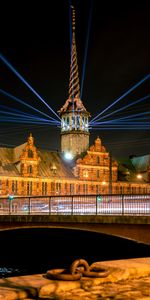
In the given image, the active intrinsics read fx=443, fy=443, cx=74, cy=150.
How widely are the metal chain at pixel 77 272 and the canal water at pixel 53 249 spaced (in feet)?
62.7

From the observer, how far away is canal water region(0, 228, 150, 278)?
102 ft

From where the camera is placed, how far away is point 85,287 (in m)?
8.52

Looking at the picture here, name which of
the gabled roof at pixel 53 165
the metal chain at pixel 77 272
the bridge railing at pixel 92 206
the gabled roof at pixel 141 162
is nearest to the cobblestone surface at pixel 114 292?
the metal chain at pixel 77 272

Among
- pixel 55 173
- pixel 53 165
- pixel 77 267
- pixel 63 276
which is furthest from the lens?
pixel 55 173

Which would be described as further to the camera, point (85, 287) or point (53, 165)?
point (53, 165)

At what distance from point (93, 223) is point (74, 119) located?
82.6m

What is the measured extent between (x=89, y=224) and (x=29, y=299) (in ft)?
54.8

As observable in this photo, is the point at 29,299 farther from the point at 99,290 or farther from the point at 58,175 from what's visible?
the point at 58,175

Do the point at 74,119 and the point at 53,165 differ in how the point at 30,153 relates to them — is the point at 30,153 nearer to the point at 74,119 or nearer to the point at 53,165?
the point at 53,165

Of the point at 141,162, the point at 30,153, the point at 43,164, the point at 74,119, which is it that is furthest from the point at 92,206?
the point at 141,162

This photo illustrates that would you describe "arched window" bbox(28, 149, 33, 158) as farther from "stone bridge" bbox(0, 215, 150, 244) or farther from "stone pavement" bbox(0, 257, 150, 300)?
"stone pavement" bbox(0, 257, 150, 300)

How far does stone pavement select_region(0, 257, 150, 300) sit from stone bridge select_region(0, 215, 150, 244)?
36.7 feet

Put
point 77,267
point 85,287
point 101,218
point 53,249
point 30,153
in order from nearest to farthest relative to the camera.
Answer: point 85,287 < point 77,267 < point 101,218 < point 53,249 < point 30,153

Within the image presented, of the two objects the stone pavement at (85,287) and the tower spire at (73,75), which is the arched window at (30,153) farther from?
the stone pavement at (85,287)
